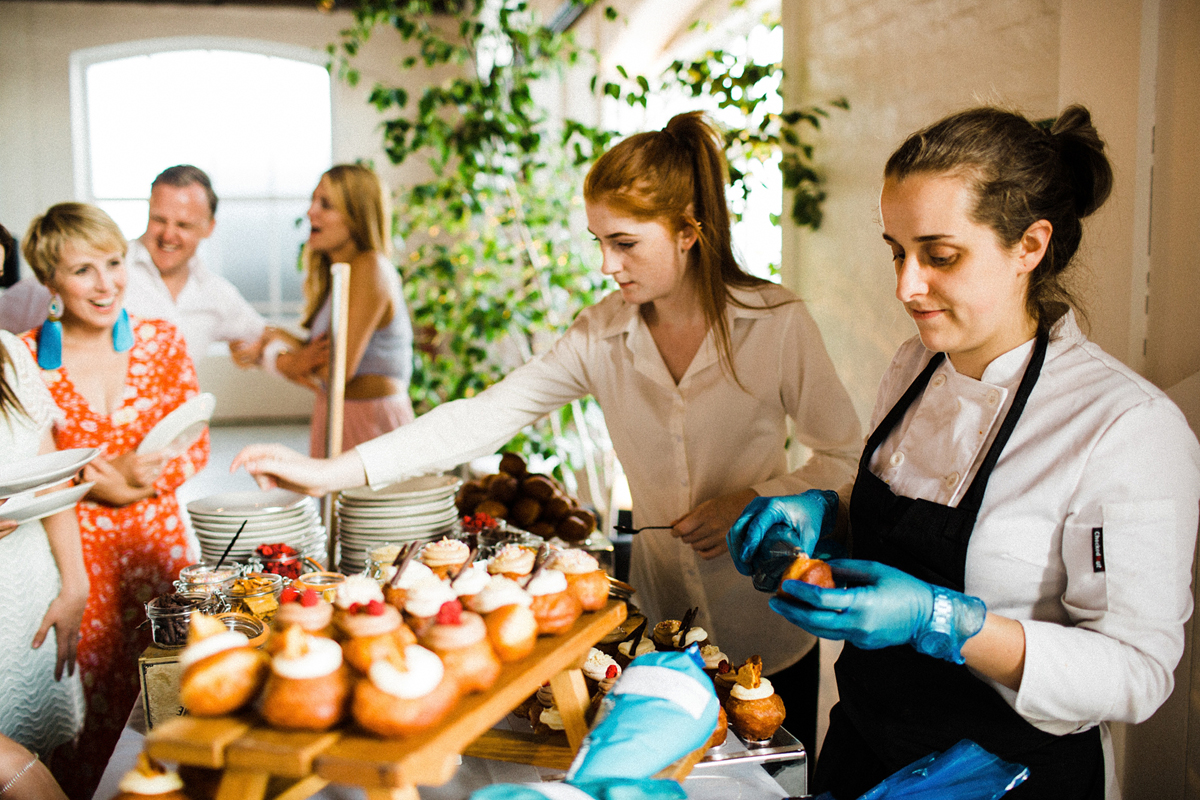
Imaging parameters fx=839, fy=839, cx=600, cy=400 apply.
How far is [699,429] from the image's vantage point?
1.96 metres

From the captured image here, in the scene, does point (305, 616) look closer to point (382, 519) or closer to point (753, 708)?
point (753, 708)

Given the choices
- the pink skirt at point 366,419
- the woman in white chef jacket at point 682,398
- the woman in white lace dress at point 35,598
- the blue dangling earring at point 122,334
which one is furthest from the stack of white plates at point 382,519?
the pink skirt at point 366,419

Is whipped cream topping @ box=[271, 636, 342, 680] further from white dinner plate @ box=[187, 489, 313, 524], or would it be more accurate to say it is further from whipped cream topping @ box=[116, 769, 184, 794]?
white dinner plate @ box=[187, 489, 313, 524]

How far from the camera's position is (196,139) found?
8.41 metres

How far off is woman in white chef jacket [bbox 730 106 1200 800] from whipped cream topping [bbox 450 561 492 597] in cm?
41

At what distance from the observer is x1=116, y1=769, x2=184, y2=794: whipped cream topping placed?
3.08 feet

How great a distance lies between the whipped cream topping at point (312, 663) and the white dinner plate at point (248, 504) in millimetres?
1163

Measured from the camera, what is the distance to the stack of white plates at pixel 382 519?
199 cm

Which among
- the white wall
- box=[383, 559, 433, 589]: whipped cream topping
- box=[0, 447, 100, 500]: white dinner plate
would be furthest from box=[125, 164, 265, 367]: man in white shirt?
the white wall

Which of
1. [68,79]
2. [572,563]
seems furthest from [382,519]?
[68,79]

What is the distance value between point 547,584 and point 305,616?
0.99ft

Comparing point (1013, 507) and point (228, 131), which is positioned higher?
point (228, 131)

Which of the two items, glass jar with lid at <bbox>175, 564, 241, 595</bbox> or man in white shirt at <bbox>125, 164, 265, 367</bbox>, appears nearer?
glass jar with lid at <bbox>175, 564, 241, 595</bbox>

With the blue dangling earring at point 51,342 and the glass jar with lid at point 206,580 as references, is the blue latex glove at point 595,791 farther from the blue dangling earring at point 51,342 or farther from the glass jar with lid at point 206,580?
the blue dangling earring at point 51,342
